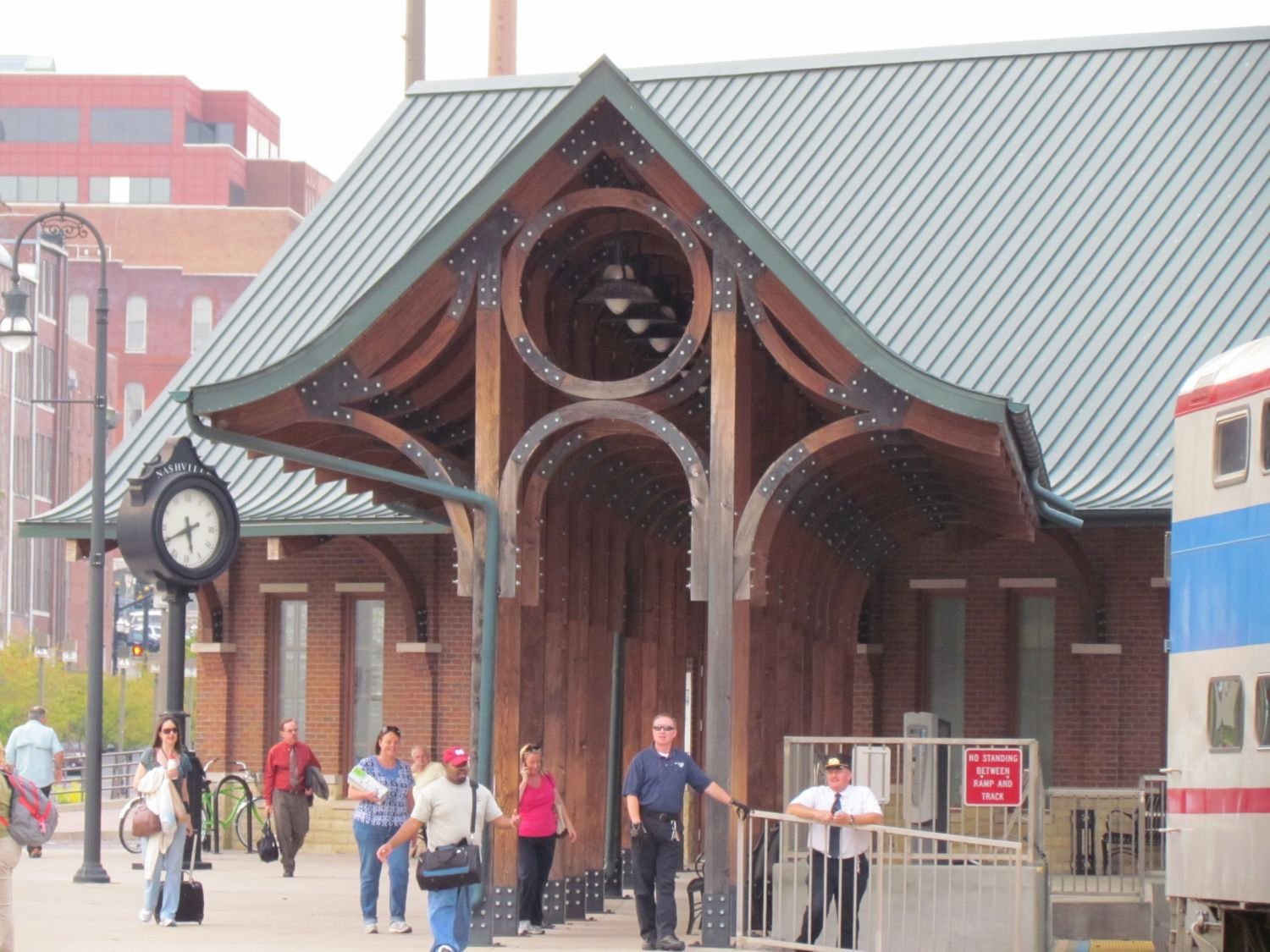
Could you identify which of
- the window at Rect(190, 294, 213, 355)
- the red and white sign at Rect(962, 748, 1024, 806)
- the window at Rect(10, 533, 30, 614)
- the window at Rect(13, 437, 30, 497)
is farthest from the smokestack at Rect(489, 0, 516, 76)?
the window at Rect(190, 294, 213, 355)

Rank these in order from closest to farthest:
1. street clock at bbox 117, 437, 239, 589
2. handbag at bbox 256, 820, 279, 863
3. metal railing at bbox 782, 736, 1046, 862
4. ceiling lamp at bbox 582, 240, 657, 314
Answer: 1. metal railing at bbox 782, 736, 1046, 862
2. ceiling lamp at bbox 582, 240, 657, 314
3. street clock at bbox 117, 437, 239, 589
4. handbag at bbox 256, 820, 279, 863

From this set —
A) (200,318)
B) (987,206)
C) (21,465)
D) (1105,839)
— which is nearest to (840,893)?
(1105,839)

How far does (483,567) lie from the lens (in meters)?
17.5

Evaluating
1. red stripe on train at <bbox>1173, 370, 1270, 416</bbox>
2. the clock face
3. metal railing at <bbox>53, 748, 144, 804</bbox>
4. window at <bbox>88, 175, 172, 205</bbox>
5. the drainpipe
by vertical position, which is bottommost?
metal railing at <bbox>53, 748, 144, 804</bbox>

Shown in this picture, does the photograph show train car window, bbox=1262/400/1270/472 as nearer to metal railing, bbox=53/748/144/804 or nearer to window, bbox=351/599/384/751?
Answer: window, bbox=351/599/384/751

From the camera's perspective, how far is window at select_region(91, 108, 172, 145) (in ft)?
404

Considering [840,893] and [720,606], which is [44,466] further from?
[840,893]

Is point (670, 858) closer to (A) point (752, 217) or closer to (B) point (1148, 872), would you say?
(A) point (752, 217)

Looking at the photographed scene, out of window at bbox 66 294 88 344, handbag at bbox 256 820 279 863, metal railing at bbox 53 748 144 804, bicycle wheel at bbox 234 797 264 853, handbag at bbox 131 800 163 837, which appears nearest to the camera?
handbag at bbox 131 800 163 837

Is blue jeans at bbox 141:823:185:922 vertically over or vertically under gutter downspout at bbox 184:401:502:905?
under

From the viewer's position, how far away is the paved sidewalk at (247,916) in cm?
1769

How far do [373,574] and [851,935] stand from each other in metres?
14.0

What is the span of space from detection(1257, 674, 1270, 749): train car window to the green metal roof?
8.41 m

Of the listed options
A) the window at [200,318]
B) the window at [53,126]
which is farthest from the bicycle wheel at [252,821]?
the window at [53,126]
